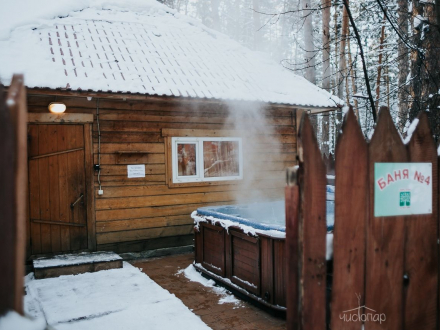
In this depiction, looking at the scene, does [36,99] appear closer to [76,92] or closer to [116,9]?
[76,92]

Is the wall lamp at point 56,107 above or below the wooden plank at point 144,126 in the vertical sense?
above

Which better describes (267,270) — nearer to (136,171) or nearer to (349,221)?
(349,221)

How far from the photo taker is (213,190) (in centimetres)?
847

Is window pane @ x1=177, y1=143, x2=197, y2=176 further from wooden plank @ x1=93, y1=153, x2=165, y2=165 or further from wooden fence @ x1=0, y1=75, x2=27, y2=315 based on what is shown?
wooden fence @ x1=0, y1=75, x2=27, y2=315

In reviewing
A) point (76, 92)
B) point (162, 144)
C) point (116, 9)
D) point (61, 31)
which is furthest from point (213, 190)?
point (116, 9)

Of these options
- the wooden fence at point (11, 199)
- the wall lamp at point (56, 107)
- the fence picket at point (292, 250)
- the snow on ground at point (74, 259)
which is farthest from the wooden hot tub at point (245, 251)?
the wooden fence at point (11, 199)

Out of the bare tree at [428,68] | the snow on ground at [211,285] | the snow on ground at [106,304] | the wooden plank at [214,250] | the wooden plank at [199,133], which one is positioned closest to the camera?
the snow on ground at [106,304]

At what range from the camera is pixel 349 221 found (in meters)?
2.16

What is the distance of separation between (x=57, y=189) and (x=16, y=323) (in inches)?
234

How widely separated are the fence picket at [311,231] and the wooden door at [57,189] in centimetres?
605

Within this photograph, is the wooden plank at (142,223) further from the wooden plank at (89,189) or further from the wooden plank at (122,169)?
the wooden plank at (122,169)

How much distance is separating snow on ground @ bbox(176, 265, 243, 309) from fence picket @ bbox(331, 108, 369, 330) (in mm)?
3020

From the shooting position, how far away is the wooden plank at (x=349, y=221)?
2125mm

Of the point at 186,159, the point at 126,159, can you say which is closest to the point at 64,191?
the point at 126,159
